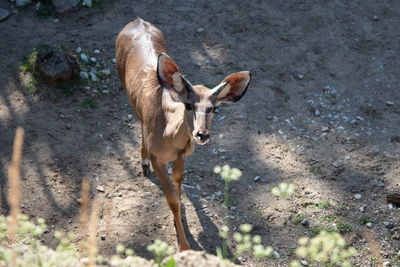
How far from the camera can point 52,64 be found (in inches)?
252

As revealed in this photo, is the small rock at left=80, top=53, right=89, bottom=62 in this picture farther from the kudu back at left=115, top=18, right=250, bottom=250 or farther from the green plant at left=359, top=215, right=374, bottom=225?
the green plant at left=359, top=215, right=374, bottom=225

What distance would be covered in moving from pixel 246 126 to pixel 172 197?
2.24 m

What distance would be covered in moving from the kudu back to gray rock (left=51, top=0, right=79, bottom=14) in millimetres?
2951

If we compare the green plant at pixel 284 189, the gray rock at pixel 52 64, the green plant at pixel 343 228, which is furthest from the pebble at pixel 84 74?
the green plant at pixel 284 189

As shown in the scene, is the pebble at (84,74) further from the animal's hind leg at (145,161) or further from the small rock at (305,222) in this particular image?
the small rock at (305,222)

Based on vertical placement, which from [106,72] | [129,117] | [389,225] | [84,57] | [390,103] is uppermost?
[84,57]

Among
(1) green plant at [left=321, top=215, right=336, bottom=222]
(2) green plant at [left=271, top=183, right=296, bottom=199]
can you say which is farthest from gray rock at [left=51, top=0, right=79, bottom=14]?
(2) green plant at [left=271, top=183, right=296, bottom=199]

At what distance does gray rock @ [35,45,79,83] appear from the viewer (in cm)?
638

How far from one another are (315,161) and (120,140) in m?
2.65

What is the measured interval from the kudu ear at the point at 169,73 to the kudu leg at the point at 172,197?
85 centimetres

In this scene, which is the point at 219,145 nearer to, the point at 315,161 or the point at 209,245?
the point at 315,161

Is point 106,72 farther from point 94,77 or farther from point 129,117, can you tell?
point 129,117

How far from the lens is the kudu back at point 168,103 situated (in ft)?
13.5

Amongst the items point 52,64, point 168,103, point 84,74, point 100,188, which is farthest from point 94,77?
point 168,103
